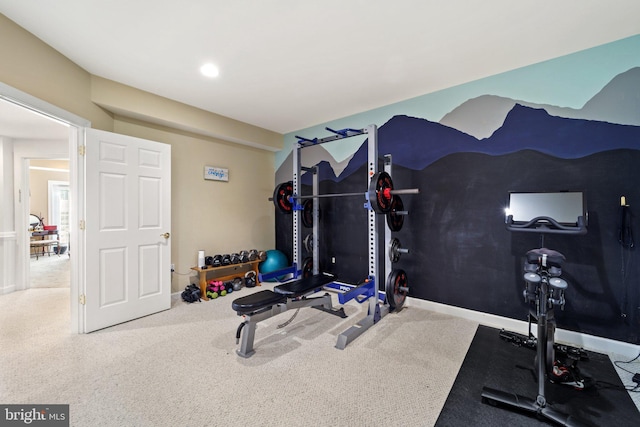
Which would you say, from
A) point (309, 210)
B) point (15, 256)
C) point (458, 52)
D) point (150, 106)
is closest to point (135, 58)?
point (150, 106)

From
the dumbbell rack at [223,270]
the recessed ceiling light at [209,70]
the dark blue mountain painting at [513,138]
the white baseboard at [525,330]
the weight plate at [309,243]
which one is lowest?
the white baseboard at [525,330]

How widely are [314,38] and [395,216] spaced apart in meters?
2.08

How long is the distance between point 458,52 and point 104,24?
10.1ft

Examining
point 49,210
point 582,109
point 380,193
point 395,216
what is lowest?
point 395,216

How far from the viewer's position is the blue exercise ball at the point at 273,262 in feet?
15.1

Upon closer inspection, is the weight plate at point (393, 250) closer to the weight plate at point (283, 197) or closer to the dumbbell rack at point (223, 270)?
the weight plate at point (283, 197)

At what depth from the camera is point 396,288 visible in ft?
10.5

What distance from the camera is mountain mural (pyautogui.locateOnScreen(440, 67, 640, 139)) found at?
2316 mm

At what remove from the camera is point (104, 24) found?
211 cm

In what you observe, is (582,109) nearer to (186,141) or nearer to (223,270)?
(186,141)

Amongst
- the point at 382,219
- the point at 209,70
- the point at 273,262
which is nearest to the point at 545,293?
the point at 382,219

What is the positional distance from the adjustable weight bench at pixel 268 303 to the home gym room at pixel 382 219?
0.03 m

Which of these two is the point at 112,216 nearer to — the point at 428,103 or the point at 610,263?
the point at 428,103

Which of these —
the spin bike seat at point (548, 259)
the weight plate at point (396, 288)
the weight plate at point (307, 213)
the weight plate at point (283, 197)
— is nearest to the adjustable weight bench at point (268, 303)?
the weight plate at point (396, 288)
